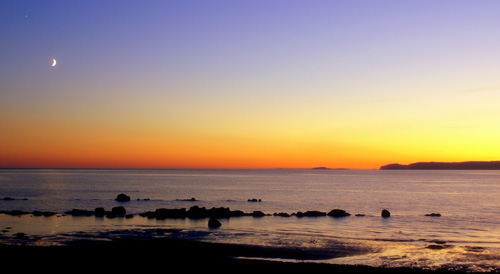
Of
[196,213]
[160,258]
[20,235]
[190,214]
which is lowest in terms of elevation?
[190,214]

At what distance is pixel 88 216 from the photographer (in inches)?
2162

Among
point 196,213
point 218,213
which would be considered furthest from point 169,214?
point 218,213

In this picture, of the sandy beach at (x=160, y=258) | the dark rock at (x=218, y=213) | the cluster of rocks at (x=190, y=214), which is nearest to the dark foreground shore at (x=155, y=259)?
the sandy beach at (x=160, y=258)

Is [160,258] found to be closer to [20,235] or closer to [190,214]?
[20,235]

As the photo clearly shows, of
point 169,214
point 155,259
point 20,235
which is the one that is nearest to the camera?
point 155,259

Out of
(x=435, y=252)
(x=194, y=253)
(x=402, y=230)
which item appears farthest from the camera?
(x=402, y=230)

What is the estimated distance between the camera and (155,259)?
27.2 m

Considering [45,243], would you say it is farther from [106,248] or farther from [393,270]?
[393,270]

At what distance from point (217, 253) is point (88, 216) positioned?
30.8 meters

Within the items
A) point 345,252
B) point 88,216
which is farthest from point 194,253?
point 88,216

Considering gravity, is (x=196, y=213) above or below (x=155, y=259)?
below

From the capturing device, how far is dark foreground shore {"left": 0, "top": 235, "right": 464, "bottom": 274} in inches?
938

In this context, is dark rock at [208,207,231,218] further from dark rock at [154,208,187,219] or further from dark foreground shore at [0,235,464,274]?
dark foreground shore at [0,235,464,274]

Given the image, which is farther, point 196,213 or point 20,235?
point 196,213
